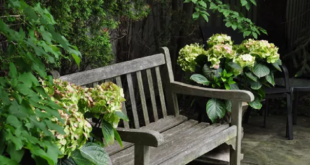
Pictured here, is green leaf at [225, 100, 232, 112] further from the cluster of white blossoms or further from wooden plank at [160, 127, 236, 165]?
the cluster of white blossoms

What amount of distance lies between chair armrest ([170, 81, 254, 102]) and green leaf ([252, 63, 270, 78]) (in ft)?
2.14

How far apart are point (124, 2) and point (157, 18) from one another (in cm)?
184

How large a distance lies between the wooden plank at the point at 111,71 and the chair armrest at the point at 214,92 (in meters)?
0.26

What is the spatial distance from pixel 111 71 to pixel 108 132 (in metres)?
1.00

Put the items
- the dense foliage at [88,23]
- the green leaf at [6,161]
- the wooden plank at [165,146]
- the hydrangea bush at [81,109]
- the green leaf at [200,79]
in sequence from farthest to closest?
the green leaf at [200,79] → the dense foliage at [88,23] → the wooden plank at [165,146] → the hydrangea bush at [81,109] → the green leaf at [6,161]

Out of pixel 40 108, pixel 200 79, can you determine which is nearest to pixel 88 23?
pixel 200 79

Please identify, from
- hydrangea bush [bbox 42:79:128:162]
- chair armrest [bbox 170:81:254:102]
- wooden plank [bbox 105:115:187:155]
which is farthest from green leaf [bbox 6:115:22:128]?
chair armrest [bbox 170:81:254:102]

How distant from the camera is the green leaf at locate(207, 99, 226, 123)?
3.93 metres

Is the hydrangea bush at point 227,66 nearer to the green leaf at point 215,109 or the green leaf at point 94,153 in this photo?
the green leaf at point 215,109

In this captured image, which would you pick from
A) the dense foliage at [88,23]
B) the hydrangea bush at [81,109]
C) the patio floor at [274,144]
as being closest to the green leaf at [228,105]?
the patio floor at [274,144]

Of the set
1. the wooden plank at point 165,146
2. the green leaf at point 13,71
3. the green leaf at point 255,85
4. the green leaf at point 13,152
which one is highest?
the green leaf at point 13,71

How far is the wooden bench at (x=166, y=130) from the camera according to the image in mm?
2701

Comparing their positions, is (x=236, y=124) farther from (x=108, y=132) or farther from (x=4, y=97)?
(x=4, y=97)

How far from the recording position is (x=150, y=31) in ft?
20.1
